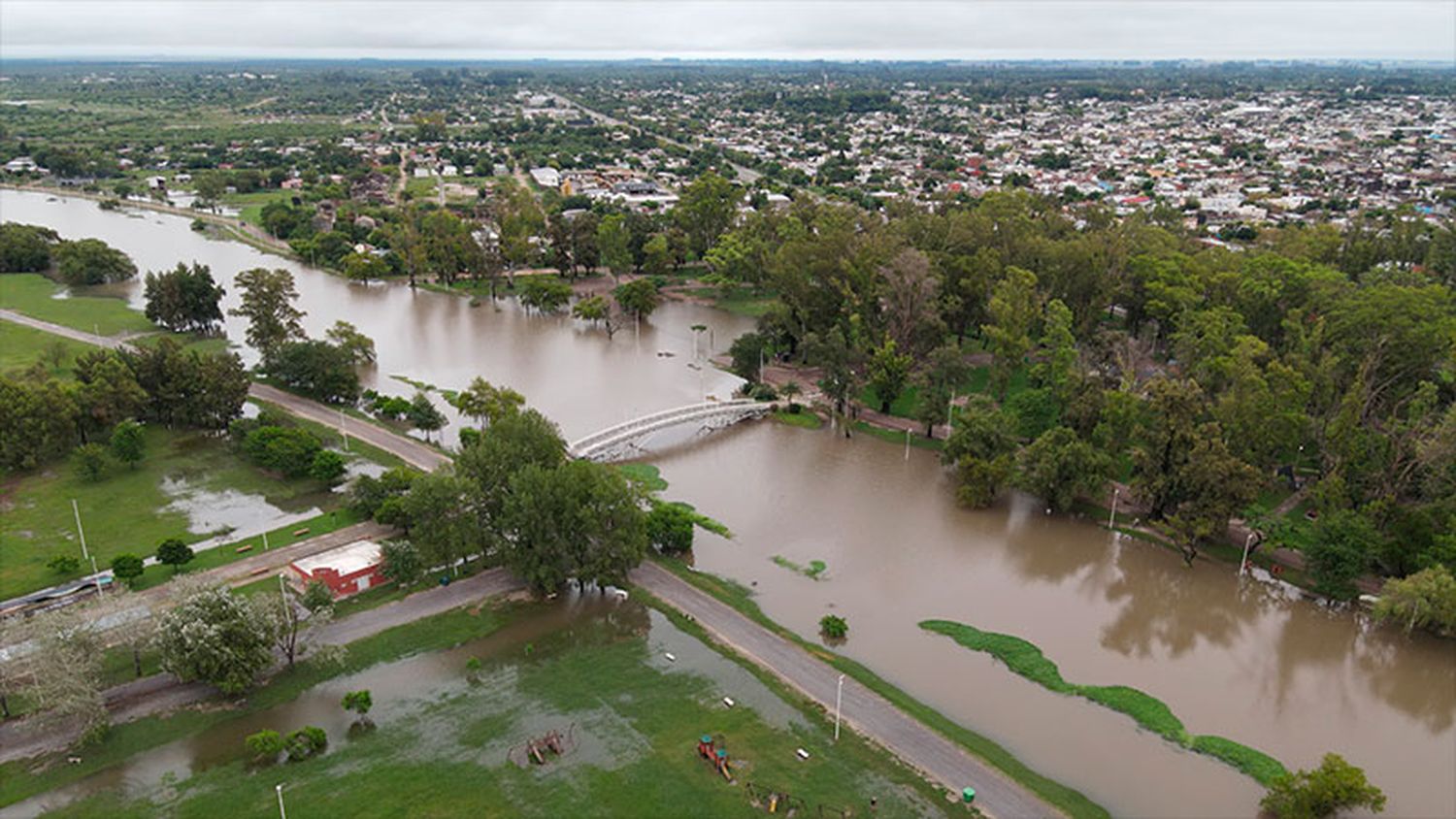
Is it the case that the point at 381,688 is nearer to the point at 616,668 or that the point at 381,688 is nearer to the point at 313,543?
the point at 616,668

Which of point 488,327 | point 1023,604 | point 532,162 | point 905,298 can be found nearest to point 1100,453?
point 1023,604

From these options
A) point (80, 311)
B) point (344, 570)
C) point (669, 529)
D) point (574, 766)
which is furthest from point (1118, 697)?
point (80, 311)

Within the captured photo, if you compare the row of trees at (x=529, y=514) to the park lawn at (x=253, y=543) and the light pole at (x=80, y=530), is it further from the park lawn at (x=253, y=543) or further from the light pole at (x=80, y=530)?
the light pole at (x=80, y=530)

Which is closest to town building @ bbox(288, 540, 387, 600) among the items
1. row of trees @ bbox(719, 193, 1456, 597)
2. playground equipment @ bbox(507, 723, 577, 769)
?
playground equipment @ bbox(507, 723, 577, 769)

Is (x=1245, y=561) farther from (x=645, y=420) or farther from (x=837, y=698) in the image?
(x=645, y=420)

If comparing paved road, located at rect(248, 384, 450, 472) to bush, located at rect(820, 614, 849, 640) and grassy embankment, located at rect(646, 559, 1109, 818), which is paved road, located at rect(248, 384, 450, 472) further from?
bush, located at rect(820, 614, 849, 640)

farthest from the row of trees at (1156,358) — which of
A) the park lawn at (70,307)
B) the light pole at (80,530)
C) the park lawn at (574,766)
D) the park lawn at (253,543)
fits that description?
the park lawn at (70,307)

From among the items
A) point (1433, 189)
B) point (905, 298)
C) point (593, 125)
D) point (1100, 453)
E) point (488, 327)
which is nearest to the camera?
point (1100, 453)
